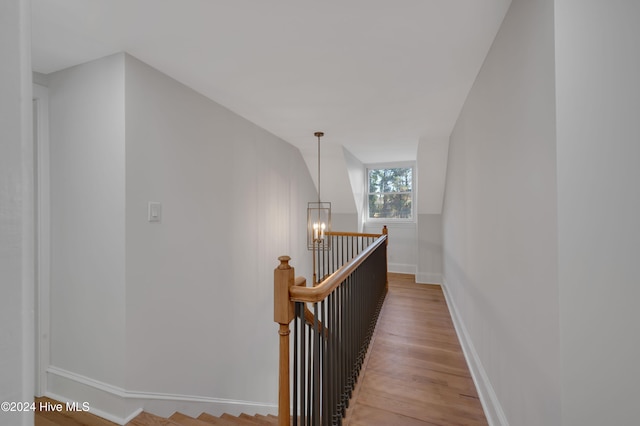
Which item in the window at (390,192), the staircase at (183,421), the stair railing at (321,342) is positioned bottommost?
the staircase at (183,421)

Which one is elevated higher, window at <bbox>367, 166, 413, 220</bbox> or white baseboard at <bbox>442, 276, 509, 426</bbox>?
window at <bbox>367, 166, 413, 220</bbox>

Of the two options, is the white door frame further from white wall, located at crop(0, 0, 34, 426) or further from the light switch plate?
white wall, located at crop(0, 0, 34, 426)

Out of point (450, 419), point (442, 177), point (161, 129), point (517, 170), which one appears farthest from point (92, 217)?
point (442, 177)

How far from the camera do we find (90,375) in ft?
6.15

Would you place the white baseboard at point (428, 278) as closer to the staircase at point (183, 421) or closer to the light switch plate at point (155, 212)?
the staircase at point (183, 421)

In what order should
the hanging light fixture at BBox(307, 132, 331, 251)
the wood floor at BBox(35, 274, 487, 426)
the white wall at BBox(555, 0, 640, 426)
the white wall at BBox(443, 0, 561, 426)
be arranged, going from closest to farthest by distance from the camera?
the white wall at BBox(555, 0, 640, 426) → the white wall at BBox(443, 0, 561, 426) → the wood floor at BBox(35, 274, 487, 426) → the hanging light fixture at BBox(307, 132, 331, 251)

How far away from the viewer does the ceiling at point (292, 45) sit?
144cm

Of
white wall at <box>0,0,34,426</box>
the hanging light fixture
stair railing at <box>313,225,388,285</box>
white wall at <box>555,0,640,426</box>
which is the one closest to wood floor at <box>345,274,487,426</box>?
white wall at <box>555,0,640,426</box>

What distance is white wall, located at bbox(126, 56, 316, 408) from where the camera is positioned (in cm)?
189

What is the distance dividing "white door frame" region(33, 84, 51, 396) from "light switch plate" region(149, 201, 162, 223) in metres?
0.76

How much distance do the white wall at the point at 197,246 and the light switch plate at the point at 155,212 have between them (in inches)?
1.4

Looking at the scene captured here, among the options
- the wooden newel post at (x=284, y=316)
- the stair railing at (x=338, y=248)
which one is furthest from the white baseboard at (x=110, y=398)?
the stair railing at (x=338, y=248)

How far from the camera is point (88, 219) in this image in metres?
1.89

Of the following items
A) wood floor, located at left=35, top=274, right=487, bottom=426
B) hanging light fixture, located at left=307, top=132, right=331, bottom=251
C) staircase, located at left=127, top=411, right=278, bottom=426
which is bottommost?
staircase, located at left=127, top=411, right=278, bottom=426
